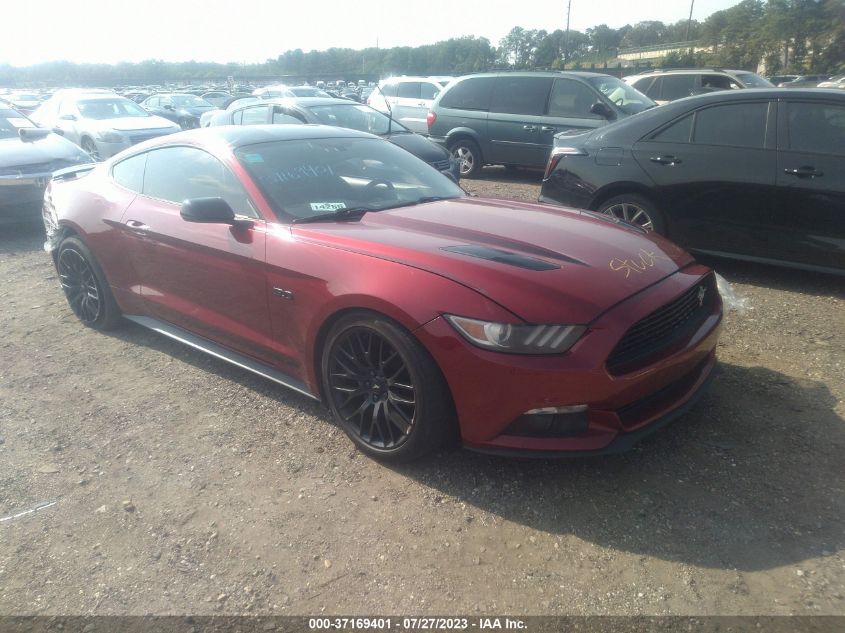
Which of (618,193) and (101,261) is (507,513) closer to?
(101,261)

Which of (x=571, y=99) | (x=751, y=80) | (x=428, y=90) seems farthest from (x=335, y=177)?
(x=428, y=90)

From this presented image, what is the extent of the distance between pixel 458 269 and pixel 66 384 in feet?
9.24

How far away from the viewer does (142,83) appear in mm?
54781

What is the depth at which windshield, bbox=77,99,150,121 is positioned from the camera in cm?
1275

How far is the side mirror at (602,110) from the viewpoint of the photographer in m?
9.20

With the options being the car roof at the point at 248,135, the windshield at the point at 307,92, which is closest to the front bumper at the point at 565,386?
the car roof at the point at 248,135

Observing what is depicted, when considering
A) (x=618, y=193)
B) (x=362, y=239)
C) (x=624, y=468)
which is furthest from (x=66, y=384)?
(x=618, y=193)

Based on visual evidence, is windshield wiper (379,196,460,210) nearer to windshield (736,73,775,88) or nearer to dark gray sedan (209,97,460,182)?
dark gray sedan (209,97,460,182)

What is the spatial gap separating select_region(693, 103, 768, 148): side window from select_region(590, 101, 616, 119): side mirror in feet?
12.5

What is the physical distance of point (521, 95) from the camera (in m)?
10.5

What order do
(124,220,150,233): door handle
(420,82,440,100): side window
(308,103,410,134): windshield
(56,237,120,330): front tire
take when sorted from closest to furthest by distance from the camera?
(124,220,150,233): door handle
(56,237,120,330): front tire
(308,103,410,134): windshield
(420,82,440,100): side window

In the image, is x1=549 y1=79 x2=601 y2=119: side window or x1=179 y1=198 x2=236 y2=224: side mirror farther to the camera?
x1=549 y1=79 x2=601 y2=119: side window

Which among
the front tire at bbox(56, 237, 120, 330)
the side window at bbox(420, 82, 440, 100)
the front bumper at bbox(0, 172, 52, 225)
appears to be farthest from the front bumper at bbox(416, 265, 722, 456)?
the side window at bbox(420, 82, 440, 100)

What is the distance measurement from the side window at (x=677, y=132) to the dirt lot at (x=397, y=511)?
92.5 inches
